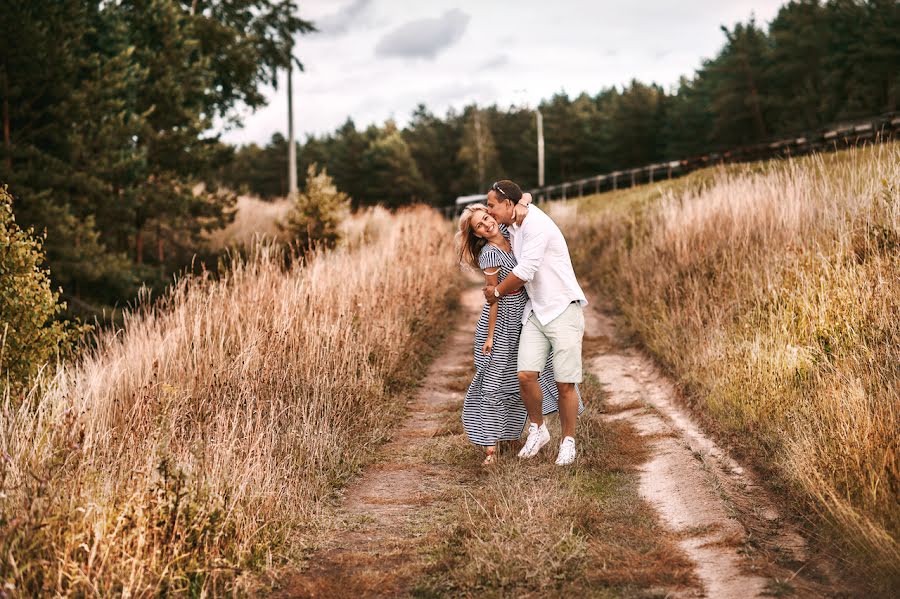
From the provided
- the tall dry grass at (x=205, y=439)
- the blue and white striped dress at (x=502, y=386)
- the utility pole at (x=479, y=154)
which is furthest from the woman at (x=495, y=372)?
the utility pole at (x=479, y=154)

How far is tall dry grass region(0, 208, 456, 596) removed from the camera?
130 inches

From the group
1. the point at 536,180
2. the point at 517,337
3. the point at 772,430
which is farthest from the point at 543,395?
the point at 536,180

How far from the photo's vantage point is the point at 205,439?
4.95 meters

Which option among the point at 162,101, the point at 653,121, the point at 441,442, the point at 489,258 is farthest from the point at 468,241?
the point at 653,121

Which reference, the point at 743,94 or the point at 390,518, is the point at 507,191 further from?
the point at 743,94

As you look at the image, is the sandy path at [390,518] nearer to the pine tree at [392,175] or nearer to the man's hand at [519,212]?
the man's hand at [519,212]

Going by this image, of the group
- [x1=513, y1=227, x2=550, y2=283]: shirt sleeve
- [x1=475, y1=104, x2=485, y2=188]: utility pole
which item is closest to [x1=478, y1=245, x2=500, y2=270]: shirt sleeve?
[x1=513, y1=227, x2=550, y2=283]: shirt sleeve

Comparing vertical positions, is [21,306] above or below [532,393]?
above

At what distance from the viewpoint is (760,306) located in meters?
6.96

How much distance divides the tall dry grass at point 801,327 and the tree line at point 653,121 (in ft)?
91.3

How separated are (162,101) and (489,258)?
1389 cm

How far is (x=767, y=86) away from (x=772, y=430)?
163ft

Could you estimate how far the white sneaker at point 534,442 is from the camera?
546 centimetres

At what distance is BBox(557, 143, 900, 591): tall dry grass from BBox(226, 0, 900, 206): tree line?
27.8 metres
